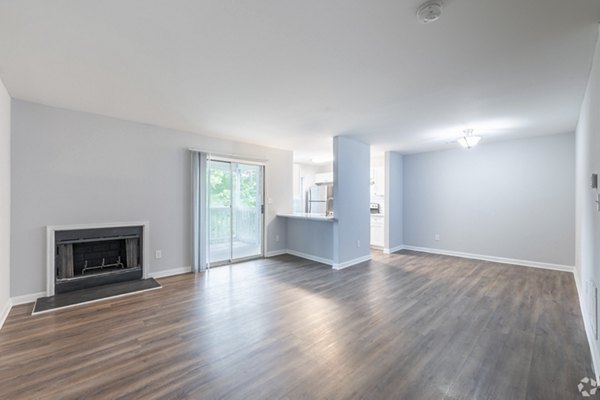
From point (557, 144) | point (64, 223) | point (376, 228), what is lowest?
point (376, 228)

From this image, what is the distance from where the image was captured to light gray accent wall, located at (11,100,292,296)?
3.20 meters

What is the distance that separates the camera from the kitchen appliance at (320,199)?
793 centimetres

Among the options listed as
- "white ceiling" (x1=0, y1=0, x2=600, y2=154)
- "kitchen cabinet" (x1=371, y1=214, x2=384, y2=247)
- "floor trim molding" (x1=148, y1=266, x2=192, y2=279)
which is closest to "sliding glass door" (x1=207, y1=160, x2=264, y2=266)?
"floor trim molding" (x1=148, y1=266, x2=192, y2=279)

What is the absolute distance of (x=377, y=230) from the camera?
23.0 ft

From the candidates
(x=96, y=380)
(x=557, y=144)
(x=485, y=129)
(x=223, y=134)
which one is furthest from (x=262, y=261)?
(x=557, y=144)

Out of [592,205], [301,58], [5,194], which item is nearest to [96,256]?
[5,194]

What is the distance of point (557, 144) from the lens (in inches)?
184

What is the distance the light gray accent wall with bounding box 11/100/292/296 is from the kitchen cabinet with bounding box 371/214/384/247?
4292 mm

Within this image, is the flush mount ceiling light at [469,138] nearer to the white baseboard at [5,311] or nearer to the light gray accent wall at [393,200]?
the light gray accent wall at [393,200]

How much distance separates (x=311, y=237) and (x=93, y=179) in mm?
3872

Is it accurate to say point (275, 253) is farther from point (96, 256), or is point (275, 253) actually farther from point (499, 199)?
point (499, 199)

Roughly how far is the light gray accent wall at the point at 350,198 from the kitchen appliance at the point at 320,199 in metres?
2.38

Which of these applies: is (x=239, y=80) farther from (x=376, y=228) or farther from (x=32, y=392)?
(x=376, y=228)

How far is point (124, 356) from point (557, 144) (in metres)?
6.99
